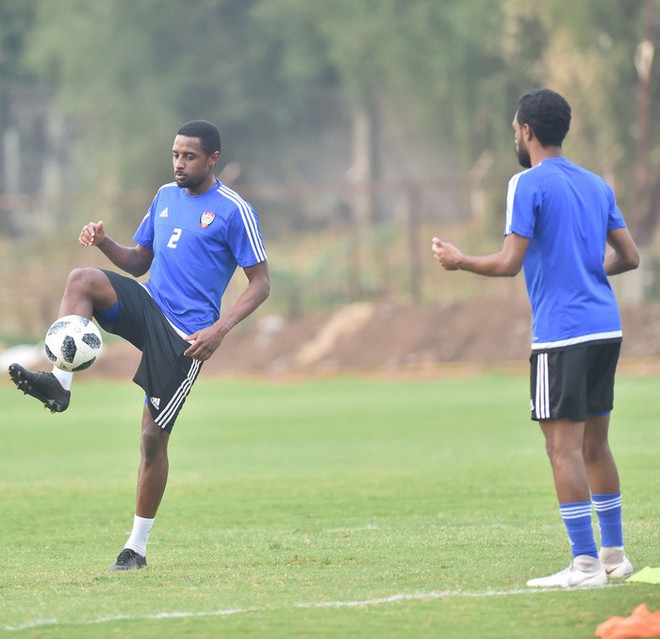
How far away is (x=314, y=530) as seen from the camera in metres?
10.4

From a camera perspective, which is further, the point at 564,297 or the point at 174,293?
the point at 174,293

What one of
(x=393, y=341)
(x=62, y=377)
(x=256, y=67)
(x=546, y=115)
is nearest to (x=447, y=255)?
(x=546, y=115)

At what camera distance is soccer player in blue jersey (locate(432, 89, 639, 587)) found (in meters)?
7.79

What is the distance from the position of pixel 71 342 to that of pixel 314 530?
267 centimetres

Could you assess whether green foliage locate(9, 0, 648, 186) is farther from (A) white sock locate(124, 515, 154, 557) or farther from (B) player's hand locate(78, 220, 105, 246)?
(A) white sock locate(124, 515, 154, 557)

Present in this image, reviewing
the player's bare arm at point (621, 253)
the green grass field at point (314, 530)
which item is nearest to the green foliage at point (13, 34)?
the green grass field at point (314, 530)

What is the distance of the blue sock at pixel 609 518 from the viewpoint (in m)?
8.25

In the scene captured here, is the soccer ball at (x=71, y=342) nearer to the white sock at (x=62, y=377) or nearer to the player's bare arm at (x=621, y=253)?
the white sock at (x=62, y=377)

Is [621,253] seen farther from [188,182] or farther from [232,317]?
[188,182]

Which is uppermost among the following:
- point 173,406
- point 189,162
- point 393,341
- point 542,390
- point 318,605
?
point 393,341

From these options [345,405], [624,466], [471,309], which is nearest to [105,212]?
[471,309]

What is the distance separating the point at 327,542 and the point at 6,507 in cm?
388

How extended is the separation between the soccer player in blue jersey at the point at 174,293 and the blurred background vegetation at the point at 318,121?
2925cm


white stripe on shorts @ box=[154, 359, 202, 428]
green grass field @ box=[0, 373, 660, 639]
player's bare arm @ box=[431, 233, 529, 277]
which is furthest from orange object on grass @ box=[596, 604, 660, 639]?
white stripe on shorts @ box=[154, 359, 202, 428]
